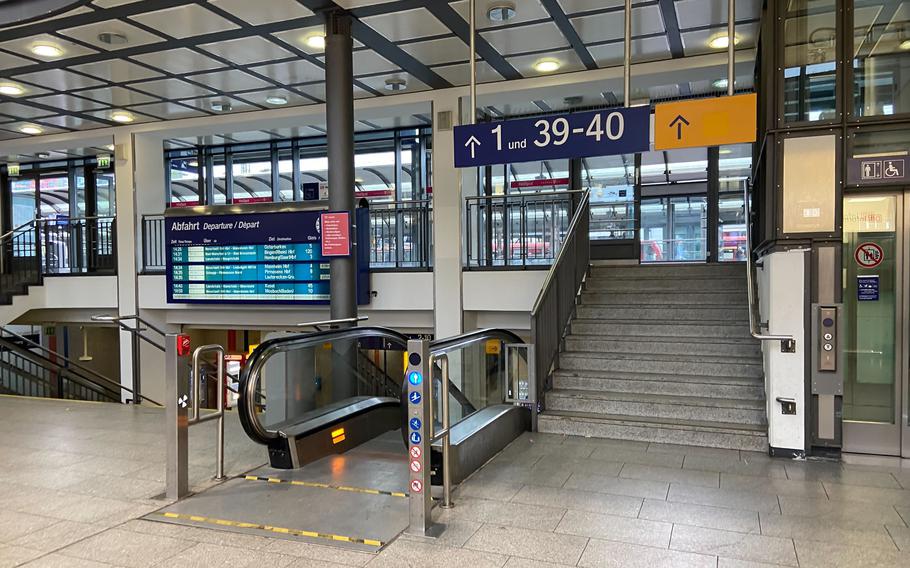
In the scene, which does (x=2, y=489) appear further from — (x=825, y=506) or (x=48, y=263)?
(x=48, y=263)

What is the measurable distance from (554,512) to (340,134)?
15.6ft

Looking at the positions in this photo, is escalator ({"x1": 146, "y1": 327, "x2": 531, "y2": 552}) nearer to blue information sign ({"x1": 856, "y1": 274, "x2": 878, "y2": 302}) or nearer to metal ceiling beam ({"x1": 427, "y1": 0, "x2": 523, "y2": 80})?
blue information sign ({"x1": 856, "y1": 274, "x2": 878, "y2": 302})

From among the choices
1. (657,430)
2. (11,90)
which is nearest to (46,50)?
(11,90)

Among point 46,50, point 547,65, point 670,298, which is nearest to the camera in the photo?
point 46,50

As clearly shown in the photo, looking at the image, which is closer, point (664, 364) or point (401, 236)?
point (664, 364)

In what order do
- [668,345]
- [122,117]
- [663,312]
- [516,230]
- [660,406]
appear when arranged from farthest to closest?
[122,117] < [516,230] < [663,312] < [668,345] < [660,406]

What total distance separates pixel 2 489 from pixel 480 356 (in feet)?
12.4

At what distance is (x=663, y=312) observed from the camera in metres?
7.68

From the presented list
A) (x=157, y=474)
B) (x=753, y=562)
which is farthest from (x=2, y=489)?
(x=753, y=562)

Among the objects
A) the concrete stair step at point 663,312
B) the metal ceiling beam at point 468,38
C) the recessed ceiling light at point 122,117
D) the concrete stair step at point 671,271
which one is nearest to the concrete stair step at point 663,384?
the concrete stair step at point 663,312

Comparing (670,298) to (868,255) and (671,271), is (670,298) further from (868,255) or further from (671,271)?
(868,255)

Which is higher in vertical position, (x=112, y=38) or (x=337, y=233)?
(x=112, y=38)

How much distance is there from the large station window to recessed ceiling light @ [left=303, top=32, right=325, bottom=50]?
4.57m

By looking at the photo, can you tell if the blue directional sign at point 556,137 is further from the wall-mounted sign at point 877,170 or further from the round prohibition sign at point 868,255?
the round prohibition sign at point 868,255
